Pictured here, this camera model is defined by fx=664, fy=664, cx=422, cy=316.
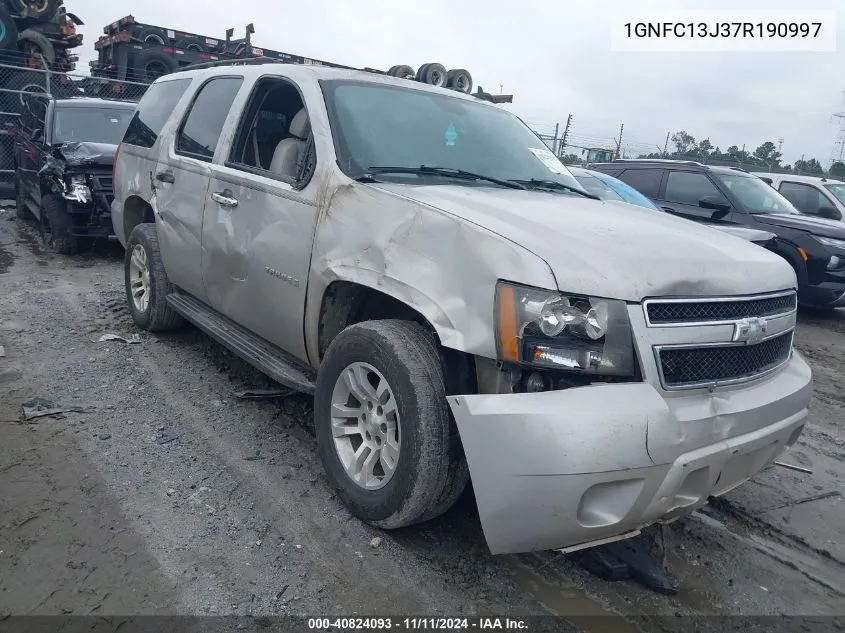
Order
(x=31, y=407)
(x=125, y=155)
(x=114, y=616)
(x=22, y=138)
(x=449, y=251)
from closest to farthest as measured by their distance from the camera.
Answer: (x=114, y=616), (x=449, y=251), (x=31, y=407), (x=125, y=155), (x=22, y=138)

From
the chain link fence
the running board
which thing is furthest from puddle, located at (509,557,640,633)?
the chain link fence

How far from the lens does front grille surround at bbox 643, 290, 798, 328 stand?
2307 millimetres

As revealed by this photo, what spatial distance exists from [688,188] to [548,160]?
5957 millimetres

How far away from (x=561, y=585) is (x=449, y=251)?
4.61 ft

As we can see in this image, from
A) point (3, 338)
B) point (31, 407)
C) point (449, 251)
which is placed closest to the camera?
point (449, 251)

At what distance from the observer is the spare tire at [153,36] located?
1533 centimetres

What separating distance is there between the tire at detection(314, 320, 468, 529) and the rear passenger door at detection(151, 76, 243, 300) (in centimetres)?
179

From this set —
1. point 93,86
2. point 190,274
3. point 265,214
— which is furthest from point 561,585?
point 93,86

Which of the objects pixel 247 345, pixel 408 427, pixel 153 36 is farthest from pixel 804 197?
pixel 153 36

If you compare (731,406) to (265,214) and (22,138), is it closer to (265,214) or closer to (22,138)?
(265,214)

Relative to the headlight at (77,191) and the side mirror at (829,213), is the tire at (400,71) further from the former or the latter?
the side mirror at (829,213)

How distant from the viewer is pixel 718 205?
8.60 meters

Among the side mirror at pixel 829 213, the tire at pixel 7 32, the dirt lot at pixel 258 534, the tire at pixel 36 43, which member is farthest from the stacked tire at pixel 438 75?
the tire at pixel 36 43

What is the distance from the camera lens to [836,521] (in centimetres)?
336
